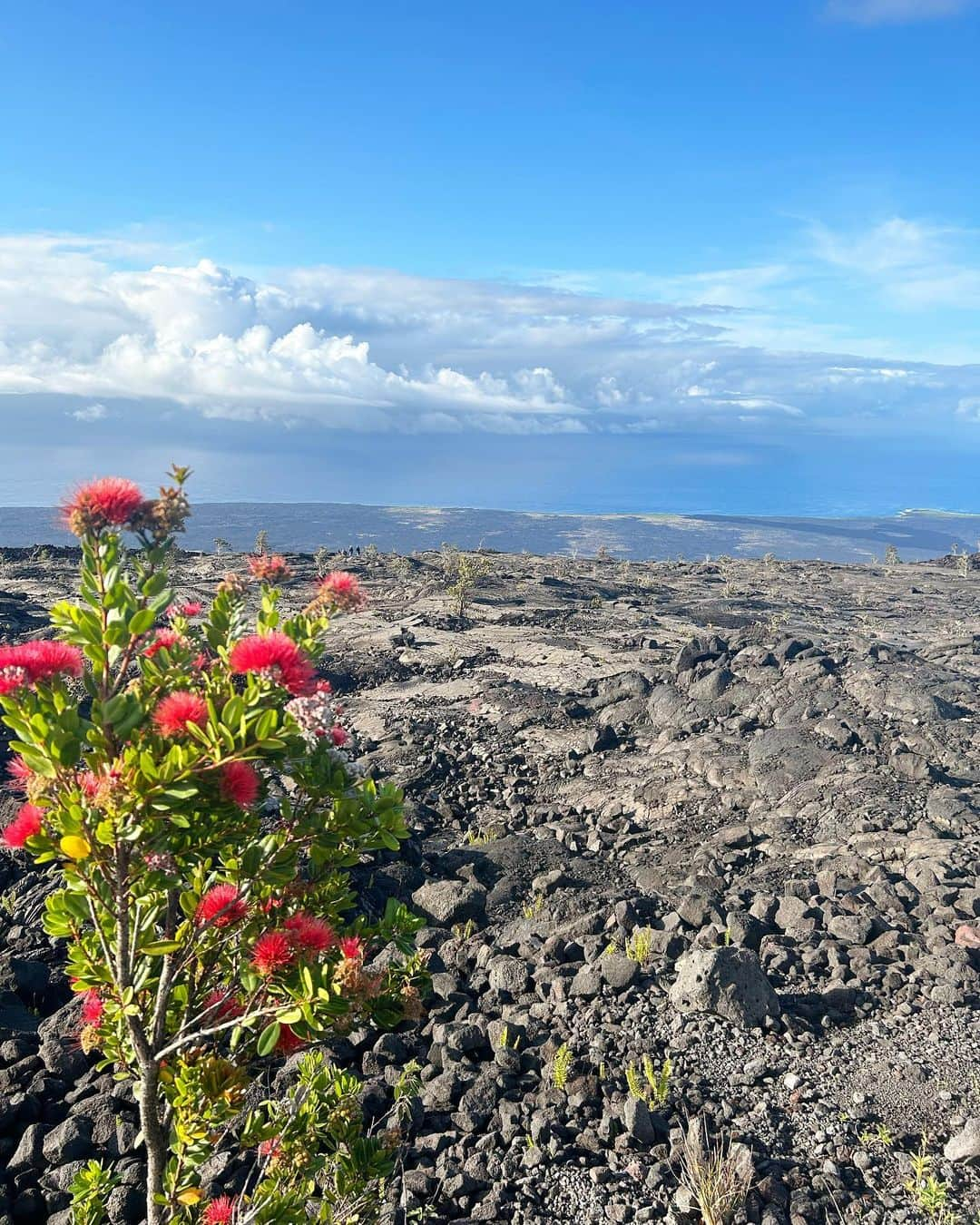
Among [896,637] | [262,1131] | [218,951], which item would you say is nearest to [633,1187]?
[262,1131]

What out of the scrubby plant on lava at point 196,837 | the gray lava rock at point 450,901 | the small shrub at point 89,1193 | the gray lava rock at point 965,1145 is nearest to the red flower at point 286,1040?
the scrubby plant on lava at point 196,837

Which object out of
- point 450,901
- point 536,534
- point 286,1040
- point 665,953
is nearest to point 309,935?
point 286,1040

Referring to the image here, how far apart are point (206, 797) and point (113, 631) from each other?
62cm

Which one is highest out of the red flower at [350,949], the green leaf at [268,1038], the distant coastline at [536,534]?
the distant coastline at [536,534]

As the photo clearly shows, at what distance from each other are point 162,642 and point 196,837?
2.66 feet

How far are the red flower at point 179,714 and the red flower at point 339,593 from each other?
673mm

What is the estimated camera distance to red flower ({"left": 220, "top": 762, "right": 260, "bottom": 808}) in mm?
2732

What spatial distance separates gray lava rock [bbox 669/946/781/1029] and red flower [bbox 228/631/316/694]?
5910mm

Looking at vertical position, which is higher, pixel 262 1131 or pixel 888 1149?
pixel 262 1131

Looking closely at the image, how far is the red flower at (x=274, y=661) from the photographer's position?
2.73 m

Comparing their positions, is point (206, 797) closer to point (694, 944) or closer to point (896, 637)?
point (694, 944)

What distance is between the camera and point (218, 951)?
11.7ft

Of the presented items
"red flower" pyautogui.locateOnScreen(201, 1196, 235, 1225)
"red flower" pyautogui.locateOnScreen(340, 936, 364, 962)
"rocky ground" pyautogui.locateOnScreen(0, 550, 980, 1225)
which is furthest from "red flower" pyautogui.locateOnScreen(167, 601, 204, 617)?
"rocky ground" pyautogui.locateOnScreen(0, 550, 980, 1225)

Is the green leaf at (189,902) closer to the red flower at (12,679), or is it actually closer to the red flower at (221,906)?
the red flower at (221,906)
